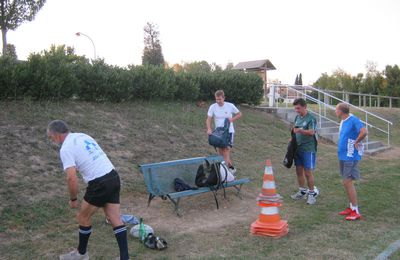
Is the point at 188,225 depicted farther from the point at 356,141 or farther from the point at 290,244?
the point at 356,141

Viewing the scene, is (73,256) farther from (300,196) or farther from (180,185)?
(300,196)

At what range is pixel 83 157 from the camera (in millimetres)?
4453

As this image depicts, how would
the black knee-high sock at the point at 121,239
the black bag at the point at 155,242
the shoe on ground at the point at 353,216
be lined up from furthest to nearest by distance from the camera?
1. the shoe on ground at the point at 353,216
2. the black bag at the point at 155,242
3. the black knee-high sock at the point at 121,239

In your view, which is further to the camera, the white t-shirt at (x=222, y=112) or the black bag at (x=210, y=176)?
the white t-shirt at (x=222, y=112)

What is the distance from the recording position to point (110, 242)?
5391 mm

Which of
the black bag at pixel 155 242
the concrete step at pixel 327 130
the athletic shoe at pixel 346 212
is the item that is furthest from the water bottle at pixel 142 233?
the concrete step at pixel 327 130

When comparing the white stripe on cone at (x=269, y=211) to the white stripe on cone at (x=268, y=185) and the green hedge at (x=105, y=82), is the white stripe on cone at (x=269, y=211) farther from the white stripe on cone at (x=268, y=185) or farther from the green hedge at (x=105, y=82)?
the green hedge at (x=105, y=82)

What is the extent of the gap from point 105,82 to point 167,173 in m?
5.55

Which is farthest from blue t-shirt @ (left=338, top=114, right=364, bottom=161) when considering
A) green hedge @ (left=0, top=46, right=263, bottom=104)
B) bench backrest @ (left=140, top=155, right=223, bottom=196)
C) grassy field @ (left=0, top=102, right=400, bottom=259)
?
green hedge @ (left=0, top=46, right=263, bottom=104)

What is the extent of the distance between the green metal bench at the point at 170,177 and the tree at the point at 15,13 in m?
12.9

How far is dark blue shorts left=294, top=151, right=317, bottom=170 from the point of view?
287 inches

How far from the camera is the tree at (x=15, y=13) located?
1767cm

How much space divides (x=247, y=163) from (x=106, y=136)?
3459 millimetres

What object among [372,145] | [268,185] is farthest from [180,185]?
[372,145]
